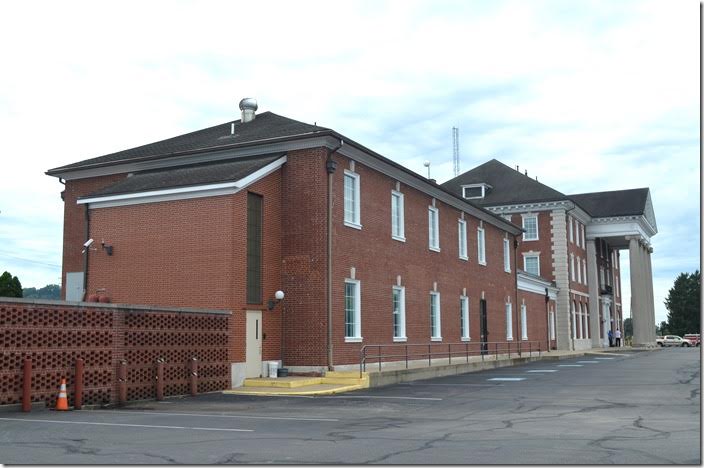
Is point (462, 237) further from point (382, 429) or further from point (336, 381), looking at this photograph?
point (382, 429)

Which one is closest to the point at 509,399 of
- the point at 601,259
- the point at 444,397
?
the point at 444,397

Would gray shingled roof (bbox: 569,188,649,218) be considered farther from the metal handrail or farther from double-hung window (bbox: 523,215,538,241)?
the metal handrail

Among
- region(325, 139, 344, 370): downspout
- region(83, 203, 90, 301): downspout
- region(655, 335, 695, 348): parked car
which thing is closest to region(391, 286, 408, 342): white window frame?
region(325, 139, 344, 370): downspout

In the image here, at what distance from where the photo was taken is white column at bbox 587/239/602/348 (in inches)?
2618

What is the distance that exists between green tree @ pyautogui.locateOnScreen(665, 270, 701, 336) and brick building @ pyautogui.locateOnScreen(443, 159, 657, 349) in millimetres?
32373

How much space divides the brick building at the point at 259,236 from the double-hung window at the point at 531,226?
30.7 meters

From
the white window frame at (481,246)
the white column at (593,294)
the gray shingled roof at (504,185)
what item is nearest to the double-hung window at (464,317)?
the white window frame at (481,246)

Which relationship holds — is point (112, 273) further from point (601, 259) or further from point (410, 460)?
point (601, 259)

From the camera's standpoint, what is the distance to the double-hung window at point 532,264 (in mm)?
58094

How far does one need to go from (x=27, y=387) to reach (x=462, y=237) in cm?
2386

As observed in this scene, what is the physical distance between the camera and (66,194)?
2814 centimetres

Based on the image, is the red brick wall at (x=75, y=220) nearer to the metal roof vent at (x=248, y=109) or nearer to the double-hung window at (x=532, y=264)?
the metal roof vent at (x=248, y=109)

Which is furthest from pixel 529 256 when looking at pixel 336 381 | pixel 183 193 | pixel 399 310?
pixel 183 193

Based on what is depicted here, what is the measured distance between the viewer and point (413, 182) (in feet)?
98.3
